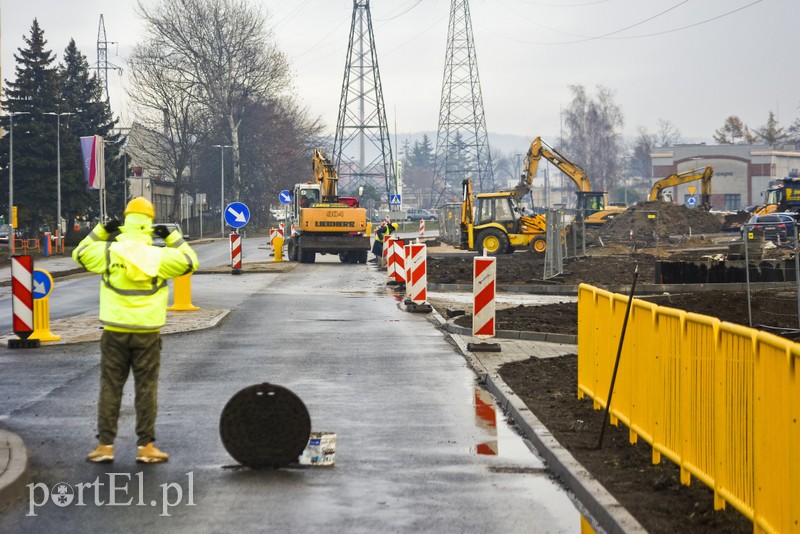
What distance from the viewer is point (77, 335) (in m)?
18.3

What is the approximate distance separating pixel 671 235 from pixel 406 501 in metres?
53.7

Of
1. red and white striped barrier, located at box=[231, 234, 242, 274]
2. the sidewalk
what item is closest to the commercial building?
red and white striped barrier, located at box=[231, 234, 242, 274]

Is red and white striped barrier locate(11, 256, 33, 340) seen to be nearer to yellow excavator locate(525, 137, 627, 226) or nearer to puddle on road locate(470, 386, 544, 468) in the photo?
puddle on road locate(470, 386, 544, 468)

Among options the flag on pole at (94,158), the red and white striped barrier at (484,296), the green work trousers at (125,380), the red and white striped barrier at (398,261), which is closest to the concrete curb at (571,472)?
the green work trousers at (125,380)

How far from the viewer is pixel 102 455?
8.73m

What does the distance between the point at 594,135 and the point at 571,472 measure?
139468 millimetres

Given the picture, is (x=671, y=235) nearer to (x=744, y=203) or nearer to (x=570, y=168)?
(x=570, y=168)

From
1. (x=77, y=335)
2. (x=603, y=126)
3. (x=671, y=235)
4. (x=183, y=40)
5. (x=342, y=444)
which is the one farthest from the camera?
(x=603, y=126)

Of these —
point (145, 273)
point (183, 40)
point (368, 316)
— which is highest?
point (183, 40)

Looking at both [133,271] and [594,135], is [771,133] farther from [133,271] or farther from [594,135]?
[133,271]

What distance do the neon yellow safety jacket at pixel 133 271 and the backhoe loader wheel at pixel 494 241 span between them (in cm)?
4003

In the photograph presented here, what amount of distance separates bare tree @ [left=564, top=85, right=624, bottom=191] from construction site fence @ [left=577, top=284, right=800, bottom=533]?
13586cm

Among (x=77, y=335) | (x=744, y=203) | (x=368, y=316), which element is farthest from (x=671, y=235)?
(x=744, y=203)

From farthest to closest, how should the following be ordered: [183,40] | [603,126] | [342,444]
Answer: [603,126]
[183,40]
[342,444]
